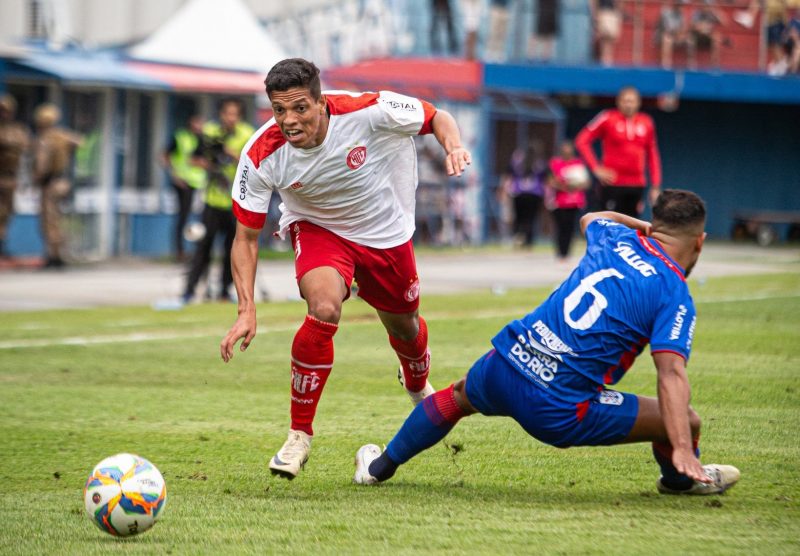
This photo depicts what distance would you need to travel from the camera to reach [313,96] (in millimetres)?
6348

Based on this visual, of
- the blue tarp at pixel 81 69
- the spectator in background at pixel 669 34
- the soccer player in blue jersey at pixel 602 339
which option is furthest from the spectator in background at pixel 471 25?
the soccer player in blue jersey at pixel 602 339

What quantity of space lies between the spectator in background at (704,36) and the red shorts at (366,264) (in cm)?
2928

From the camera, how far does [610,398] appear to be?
5.55 meters

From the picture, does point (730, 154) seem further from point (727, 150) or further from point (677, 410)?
point (677, 410)

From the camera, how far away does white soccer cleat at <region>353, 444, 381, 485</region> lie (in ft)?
20.1

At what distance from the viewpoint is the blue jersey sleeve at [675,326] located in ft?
17.0

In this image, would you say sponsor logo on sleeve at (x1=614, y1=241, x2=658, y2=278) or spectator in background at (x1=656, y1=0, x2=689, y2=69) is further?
spectator in background at (x1=656, y1=0, x2=689, y2=69)

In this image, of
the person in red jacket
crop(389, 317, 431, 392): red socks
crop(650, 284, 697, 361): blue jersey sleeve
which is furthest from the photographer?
crop(650, 284, 697, 361): blue jersey sleeve

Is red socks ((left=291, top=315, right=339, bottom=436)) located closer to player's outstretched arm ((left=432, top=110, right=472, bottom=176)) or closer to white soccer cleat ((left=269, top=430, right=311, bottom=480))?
white soccer cleat ((left=269, top=430, right=311, bottom=480))

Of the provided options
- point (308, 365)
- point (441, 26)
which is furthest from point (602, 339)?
point (441, 26)

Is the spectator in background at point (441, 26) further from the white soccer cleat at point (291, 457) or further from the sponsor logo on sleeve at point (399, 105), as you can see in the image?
the white soccer cleat at point (291, 457)

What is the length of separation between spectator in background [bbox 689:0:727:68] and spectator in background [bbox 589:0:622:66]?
1.91 metres

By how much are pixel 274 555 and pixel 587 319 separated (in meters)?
1.62

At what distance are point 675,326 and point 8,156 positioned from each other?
644 inches
